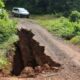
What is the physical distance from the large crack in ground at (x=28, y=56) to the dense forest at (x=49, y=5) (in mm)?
21914

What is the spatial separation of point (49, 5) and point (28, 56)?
27.7 m

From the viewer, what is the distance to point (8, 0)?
53312mm

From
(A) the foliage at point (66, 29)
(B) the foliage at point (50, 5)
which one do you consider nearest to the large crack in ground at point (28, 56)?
(A) the foliage at point (66, 29)

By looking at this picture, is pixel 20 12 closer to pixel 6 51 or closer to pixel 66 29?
pixel 66 29

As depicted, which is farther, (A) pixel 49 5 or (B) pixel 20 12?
(A) pixel 49 5

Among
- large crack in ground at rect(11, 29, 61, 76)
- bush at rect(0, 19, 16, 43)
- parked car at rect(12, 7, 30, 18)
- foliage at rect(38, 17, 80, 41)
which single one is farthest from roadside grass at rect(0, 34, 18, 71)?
parked car at rect(12, 7, 30, 18)

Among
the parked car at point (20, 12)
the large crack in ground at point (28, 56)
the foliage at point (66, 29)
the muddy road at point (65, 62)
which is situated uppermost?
the muddy road at point (65, 62)

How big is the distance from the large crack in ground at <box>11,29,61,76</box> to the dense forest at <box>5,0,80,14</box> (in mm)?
21914

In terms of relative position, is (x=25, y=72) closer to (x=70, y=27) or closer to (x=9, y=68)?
(x=9, y=68)

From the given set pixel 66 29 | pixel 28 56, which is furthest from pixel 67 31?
pixel 28 56

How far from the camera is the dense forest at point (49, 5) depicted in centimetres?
4665

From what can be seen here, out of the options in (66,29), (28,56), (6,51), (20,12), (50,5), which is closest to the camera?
(6,51)

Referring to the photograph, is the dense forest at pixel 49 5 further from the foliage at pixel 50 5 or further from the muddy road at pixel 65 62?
the muddy road at pixel 65 62

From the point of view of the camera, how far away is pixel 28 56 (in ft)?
71.3
